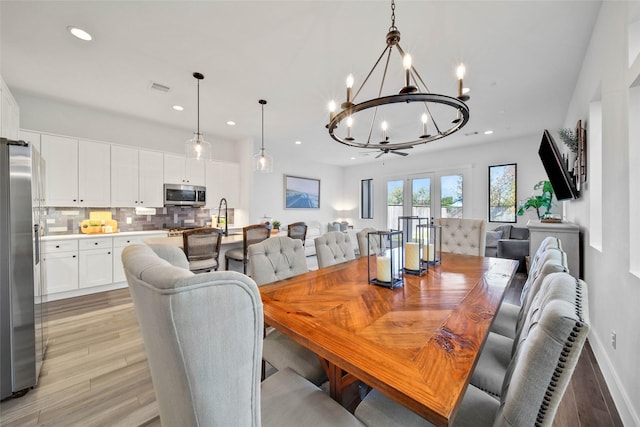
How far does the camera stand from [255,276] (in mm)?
1747

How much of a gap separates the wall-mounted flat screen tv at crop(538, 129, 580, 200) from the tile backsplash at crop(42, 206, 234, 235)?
5.48 metres

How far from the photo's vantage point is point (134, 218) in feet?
14.9

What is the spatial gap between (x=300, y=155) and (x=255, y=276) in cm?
572

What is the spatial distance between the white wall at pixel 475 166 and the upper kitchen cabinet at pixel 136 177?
562 cm

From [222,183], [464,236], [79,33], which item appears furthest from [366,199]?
[79,33]

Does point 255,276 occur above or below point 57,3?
below

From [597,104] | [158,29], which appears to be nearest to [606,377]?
[597,104]

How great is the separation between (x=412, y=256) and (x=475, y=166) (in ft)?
17.3

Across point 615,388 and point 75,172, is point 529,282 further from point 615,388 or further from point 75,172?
point 75,172

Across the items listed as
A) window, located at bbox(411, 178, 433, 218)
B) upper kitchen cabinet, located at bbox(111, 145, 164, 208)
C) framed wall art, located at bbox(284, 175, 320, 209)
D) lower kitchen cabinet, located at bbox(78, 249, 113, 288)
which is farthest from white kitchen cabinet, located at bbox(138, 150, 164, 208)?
window, located at bbox(411, 178, 433, 218)

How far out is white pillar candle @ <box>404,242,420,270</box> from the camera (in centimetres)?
188

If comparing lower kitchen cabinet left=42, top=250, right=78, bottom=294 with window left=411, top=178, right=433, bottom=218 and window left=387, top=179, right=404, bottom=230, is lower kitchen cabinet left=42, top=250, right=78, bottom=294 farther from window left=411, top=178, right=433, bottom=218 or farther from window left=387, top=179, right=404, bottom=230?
window left=411, top=178, right=433, bottom=218

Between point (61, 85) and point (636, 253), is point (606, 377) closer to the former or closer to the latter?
Result: point (636, 253)

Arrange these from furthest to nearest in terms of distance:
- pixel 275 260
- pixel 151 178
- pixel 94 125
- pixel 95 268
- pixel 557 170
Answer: pixel 151 178, pixel 94 125, pixel 95 268, pixel 557 170, pixel 275 260
